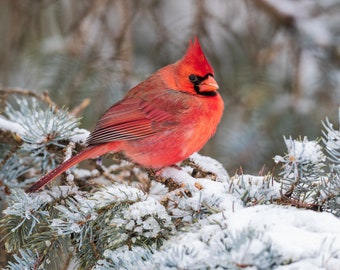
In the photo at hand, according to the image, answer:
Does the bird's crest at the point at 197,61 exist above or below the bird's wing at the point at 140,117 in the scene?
above

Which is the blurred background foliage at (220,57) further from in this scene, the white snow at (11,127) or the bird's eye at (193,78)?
the white snow at (11,127)

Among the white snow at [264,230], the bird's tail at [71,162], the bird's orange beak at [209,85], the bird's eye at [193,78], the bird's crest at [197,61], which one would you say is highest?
the bird's crest at [197,61]

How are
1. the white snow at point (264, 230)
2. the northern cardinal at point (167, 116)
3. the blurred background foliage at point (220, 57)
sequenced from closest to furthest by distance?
the white snow at point (264, 230) < the northern cardinal at point (167, 116) < the blurred background foliage at point (220, 57)

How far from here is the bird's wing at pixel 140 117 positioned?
2.59 metres

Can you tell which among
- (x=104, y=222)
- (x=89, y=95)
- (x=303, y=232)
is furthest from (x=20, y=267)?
(x=89, y=95)

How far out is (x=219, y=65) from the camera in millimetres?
3354

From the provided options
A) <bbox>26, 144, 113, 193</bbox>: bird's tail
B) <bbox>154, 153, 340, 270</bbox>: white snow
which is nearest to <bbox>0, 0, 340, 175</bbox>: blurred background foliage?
<bbox>26, 144, 113, 193</bbox>: bird's tail

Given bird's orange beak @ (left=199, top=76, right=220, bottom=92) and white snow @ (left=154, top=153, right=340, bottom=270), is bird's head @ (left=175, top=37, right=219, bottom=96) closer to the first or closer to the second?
bird's orange beak @ (left=199, top=76, right=220, bottom=92)

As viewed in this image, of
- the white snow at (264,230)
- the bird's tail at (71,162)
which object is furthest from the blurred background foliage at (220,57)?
the white snow at (264,230)

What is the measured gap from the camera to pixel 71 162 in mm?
2070

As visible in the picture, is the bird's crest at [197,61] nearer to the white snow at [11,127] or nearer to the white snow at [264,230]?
the white snow at [11,127]

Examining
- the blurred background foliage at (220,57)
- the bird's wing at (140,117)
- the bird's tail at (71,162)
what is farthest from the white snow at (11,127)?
the blurred background foliage at (220,57)

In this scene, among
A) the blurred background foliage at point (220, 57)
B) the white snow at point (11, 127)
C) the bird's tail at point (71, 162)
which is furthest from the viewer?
the blurred background foliage at point (220, 57)

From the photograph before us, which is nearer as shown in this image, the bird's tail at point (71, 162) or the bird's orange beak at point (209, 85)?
the bird's tail at point (71, 162)
